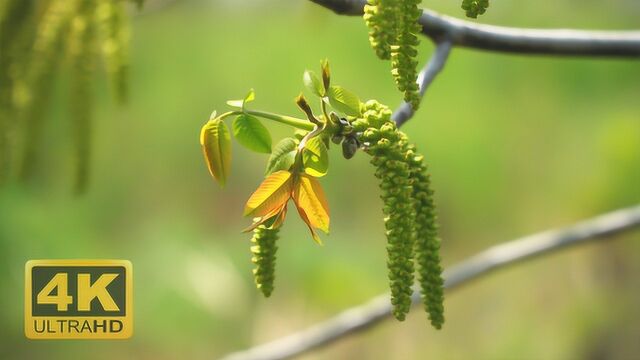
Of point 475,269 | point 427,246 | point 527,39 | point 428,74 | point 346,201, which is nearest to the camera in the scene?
point 427,246

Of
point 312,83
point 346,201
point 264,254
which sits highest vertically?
point 312,83

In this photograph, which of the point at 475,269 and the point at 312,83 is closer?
the point at 312,83

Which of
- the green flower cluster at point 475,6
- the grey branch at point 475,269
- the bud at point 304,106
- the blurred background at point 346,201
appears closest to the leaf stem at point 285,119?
the bud at point 304,106

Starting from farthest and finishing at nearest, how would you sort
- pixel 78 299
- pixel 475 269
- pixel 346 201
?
1. pixel 346 201
2. pixel 475 269
3. pixel 78 299

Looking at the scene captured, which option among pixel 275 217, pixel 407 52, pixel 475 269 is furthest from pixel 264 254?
pixel 475 269

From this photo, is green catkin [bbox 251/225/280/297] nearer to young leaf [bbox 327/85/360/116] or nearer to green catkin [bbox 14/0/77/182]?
young leaf [bbox 327/85/360/116]

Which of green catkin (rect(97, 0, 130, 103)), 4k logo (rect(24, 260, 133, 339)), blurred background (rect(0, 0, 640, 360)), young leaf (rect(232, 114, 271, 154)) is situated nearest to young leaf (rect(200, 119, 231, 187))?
young leaf (rect(232, 114, 271, 154))

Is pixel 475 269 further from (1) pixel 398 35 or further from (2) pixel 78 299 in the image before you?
(1) pixel 398 35
